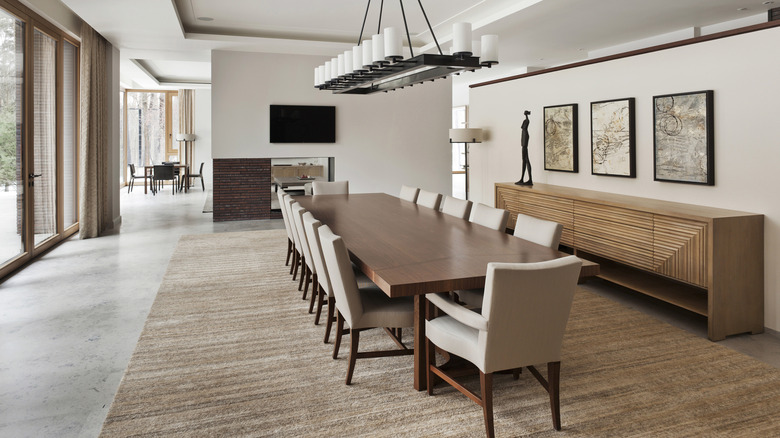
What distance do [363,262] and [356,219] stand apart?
142 cm

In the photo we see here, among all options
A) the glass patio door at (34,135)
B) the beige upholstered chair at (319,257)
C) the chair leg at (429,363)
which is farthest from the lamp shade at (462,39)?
the glass patio door at (34,135)

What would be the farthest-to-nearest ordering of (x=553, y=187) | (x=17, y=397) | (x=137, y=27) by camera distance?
1. (x=137, y=27)
2. (x=553, y=187)
3. (x=17, y=397)

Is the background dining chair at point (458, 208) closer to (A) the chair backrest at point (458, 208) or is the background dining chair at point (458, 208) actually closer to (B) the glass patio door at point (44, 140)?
(A) the chair backrest at point (458, 208)

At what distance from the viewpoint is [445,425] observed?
235 centimetres

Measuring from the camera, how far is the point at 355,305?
269 cm

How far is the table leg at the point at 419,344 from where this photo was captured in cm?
261

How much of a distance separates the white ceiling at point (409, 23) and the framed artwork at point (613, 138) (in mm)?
1264

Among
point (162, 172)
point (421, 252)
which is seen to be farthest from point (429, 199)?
point (162, 172)

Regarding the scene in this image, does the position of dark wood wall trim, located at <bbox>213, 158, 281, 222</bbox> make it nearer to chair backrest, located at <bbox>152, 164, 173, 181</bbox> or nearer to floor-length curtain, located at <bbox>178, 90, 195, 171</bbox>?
chair backrest, located at <bbox>152, 164, 173, 181</bbox>

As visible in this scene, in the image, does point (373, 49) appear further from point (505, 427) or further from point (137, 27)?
point (137, 27)

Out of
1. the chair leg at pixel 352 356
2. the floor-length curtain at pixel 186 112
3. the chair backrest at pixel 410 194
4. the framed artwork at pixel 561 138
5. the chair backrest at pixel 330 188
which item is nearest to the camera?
the chair leg at pixel 352 356

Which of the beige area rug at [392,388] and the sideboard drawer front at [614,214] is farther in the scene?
the sideboard drawer front at [614,214]

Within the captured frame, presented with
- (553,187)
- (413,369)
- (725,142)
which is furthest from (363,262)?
(553,187)

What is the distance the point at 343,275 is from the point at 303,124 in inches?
260
